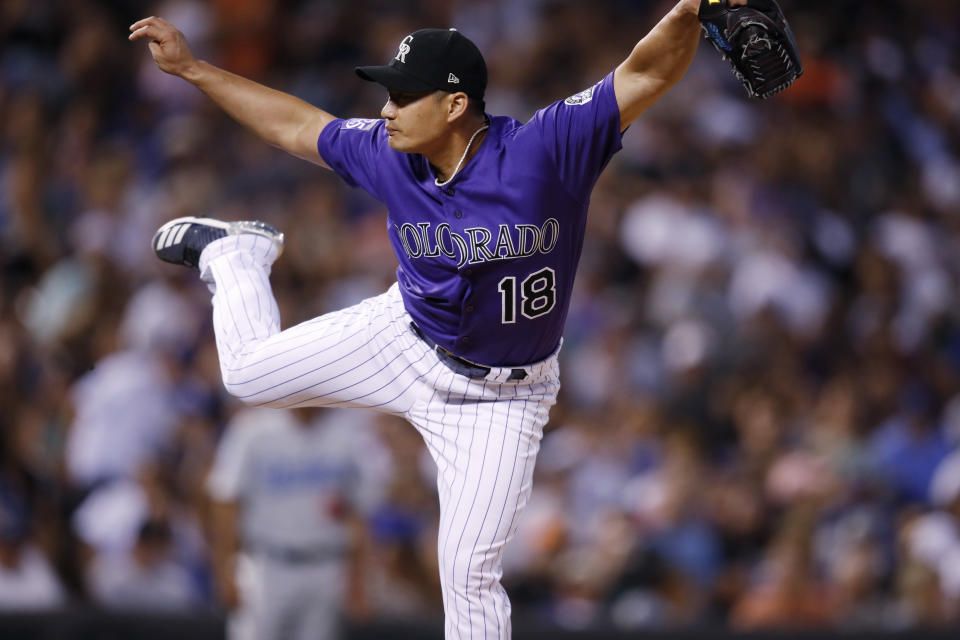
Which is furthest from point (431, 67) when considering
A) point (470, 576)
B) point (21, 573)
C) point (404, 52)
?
point (21, 573)

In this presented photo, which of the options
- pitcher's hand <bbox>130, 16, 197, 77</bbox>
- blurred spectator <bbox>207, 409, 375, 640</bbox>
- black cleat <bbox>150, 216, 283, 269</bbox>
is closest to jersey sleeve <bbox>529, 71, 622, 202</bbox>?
black cleat <bbox>150, 216, 283, 269</bbox>

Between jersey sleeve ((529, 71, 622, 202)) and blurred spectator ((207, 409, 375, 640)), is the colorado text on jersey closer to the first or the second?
jersey sleeve ((529, 71, 622, 202))

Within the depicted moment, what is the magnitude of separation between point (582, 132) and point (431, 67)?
0.48m

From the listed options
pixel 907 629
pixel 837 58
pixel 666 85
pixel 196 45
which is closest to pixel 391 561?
pixel 907 629

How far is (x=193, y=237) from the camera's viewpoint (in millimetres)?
4496

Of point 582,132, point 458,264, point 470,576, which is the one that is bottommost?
point 470,576

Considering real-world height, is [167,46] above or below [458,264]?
above

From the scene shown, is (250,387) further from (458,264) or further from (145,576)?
(145,576)

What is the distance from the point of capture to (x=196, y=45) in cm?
1020

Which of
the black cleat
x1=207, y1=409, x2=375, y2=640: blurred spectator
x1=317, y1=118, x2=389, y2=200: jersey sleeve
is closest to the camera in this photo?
x1=317, y1=118, x2=389, y2=200: jersey sleeve

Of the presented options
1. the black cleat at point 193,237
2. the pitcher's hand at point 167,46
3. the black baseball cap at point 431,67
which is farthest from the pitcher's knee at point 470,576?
the pitcher's hand at point 167,46

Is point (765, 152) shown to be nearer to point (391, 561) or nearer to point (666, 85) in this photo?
point (391, 561)

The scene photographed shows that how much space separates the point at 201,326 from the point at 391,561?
6.85ft

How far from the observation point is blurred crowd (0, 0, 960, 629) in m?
7.18
